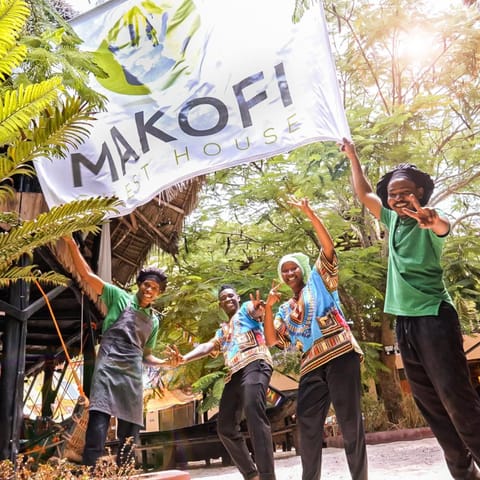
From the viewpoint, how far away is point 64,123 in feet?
8.57

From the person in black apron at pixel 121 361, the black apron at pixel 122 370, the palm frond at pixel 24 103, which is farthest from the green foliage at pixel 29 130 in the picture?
the black apron at pixel 122 370

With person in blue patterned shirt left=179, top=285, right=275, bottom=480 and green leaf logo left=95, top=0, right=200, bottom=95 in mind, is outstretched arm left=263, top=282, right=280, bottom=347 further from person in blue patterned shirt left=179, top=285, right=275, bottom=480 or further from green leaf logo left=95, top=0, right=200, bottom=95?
green leaf logo left=95, top=0, right=200, bottom=95

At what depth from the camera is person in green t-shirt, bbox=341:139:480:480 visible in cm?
242

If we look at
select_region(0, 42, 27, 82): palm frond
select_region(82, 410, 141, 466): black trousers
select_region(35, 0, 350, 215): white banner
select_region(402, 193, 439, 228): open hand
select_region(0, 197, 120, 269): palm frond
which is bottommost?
select_region(82, 410, 141, 466): black trousers

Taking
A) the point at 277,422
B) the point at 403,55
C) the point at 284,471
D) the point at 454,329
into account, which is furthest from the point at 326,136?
the point at 403,55

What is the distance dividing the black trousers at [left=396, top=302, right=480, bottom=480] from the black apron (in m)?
2.08

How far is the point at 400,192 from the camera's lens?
278 cm

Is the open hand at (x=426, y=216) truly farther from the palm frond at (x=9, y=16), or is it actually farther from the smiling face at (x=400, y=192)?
the palm frond at (x=9, y=16)

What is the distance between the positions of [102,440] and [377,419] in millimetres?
6323

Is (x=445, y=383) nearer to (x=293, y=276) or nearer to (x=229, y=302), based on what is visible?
(x=293, y=276)

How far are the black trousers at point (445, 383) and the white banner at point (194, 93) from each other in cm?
164

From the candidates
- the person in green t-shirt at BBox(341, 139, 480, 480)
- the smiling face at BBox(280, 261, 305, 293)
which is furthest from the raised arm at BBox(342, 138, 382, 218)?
the smiling face at BBox(280, 261, 305, 293)

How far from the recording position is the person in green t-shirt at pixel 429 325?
95.3 inches

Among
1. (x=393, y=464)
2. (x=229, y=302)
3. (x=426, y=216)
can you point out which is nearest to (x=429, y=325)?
(x=426, y=216)
